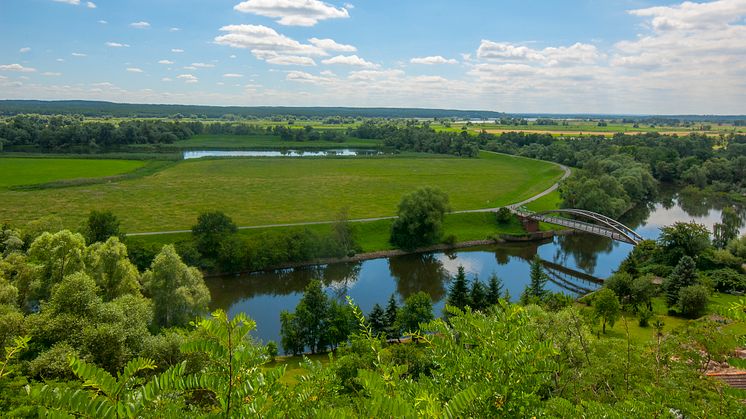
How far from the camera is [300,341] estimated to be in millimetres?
29109

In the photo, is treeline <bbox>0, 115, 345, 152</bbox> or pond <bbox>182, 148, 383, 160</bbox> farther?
pond <bbox>182, 148, 383, 160</bbox>

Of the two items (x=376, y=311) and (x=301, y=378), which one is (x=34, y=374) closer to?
(x=301, y=378)

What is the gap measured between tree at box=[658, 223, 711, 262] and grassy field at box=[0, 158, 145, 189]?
89.7 m

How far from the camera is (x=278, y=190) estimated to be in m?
77.9

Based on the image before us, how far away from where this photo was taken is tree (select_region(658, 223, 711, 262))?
140 ft

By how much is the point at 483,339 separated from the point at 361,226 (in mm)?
50379

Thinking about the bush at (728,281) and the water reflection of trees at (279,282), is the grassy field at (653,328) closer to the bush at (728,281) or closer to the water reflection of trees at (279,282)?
the bush at (728,281)

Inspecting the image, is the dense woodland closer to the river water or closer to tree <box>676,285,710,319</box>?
tree <box>676,285,710,319</box>

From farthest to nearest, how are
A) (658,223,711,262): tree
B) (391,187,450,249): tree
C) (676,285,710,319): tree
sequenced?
(391,187,450,249): tree, (658,223,711,262): tree, (676,285,710,319): tree

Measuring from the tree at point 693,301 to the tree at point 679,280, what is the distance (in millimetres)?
2008

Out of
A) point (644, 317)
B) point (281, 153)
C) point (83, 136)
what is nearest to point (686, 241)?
point (644, 317)

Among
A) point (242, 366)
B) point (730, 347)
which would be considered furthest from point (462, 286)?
point (242, 366)

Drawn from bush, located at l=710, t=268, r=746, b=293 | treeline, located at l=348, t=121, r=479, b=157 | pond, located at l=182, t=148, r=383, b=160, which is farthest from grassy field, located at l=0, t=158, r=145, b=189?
bush, located at l=710, t=268, r=746, b=293

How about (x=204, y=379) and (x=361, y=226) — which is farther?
(x=361, y=226)
